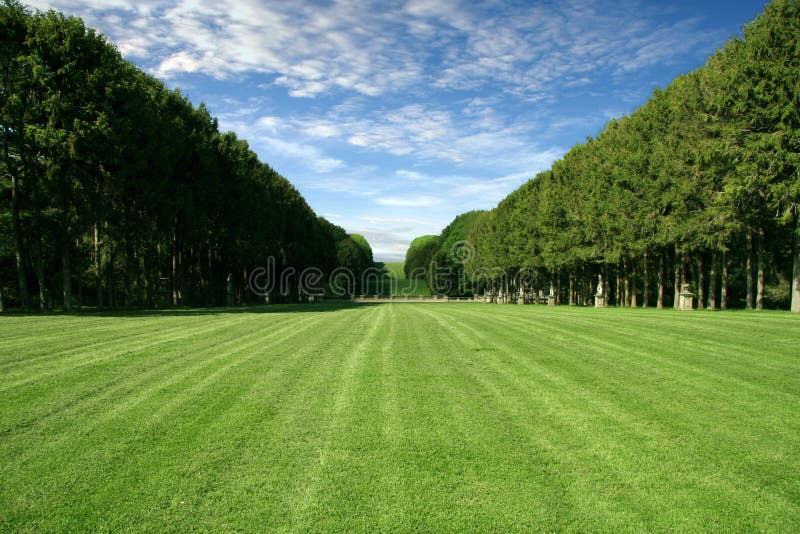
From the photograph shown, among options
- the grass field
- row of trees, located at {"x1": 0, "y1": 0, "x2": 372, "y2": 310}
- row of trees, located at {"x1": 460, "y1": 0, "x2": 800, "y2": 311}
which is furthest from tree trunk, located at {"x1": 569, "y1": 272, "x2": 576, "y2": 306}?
the grass field

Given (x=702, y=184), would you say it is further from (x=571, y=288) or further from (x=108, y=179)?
(x=108, y=179)

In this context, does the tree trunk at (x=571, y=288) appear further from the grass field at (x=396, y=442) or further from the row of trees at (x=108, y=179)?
the grass field at (x=396, y=442)

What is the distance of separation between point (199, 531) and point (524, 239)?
51.7 meters

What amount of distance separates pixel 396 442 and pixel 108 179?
89.7 feet

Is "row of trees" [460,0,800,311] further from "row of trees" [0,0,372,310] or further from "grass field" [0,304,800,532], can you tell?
"row of trees" [0,0,372,310]

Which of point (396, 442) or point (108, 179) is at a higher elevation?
point (108, 179)

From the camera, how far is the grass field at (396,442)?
155 inches

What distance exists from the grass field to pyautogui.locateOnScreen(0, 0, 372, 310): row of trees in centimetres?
1837

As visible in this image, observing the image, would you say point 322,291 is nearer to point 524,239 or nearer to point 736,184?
point 524,239

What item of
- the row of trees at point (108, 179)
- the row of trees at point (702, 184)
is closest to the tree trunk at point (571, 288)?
the row of trees at point (702, 184)

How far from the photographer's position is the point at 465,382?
8258 millimetres

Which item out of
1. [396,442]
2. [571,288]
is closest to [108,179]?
[396,442]

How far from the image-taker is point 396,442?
5.38 metres

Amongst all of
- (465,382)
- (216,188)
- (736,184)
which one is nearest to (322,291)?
(216,188)
